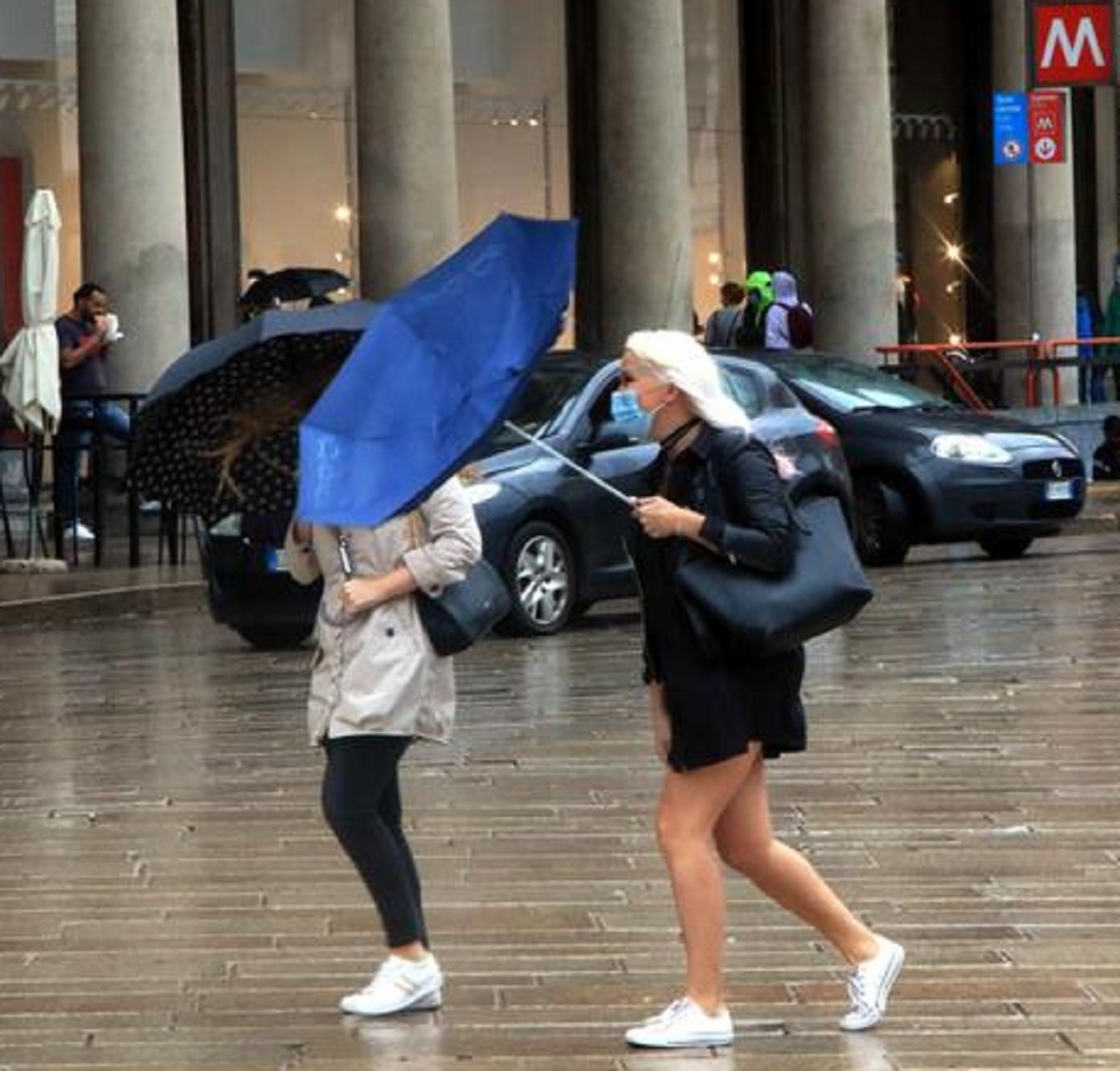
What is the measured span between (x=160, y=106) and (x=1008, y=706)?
1331cm

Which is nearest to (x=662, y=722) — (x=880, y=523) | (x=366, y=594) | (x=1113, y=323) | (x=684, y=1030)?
(x=684, y=1030)

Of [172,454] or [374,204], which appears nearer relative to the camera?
[172,454]

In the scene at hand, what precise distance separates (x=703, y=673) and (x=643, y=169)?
24484 millimetres

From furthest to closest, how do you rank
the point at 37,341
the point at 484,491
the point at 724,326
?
the point at 724,326
the point at 37,341
the point at 484,491

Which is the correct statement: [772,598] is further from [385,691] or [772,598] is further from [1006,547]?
[1006,547]

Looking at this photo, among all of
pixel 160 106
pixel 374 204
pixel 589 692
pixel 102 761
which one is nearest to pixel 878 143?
pixel 374 204

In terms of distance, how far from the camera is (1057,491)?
24797 millimetres

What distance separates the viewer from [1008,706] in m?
15.0

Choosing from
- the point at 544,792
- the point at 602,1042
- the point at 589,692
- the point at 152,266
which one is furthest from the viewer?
the point at 152,266

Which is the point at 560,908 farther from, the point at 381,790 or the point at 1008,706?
the point at 1008,706

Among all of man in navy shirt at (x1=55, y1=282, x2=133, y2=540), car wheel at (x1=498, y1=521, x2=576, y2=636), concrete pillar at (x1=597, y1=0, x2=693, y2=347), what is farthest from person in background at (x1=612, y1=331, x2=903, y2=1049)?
concrete pillar at (x1=597, y1=0, x2=693, y2=347)

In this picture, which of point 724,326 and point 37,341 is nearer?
point 37,341

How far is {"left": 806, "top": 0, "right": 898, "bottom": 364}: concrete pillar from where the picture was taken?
33531 millimetres

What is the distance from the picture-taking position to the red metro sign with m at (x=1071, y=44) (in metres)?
30.4
